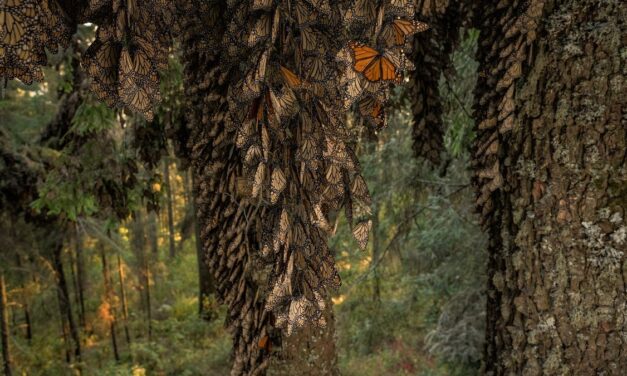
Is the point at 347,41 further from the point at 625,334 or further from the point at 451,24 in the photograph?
the point at 451,24

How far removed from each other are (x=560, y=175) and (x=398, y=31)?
1.21 meters

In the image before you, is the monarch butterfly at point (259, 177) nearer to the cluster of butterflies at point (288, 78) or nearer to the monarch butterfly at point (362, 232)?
the cluster of butterflies at point (288, 78)

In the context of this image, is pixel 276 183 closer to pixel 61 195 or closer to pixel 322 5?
pixel 322 5

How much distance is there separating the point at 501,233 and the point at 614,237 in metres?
0.41

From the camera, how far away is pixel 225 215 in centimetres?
158

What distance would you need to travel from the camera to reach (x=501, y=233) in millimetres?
1920

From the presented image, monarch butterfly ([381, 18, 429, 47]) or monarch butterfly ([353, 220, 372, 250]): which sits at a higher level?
monarch butterfly ([381, 18, 429, 47])

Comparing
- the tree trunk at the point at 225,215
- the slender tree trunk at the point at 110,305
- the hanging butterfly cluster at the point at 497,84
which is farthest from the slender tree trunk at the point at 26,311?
the hanging butterfly cluster at the point at 497,84

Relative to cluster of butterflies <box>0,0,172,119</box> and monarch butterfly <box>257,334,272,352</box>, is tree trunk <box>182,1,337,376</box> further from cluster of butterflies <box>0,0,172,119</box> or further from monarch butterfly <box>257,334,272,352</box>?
cluster of butterflies <box>0,0,172,119</box>

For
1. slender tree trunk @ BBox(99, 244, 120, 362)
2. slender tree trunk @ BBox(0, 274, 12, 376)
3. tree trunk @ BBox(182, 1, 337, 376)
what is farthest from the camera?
slender tree trunk @ BBox(99, 244, 120, 362)

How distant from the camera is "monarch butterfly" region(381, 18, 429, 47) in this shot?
0.85 m

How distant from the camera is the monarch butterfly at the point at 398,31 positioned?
0.85 metres

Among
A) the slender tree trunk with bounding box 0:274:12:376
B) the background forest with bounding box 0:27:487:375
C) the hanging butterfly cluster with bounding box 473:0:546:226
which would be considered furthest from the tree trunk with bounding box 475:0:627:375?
the slender tree trunk with bounding box 0:274:12:376

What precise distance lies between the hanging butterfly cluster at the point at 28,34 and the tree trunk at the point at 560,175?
5.13 feet
